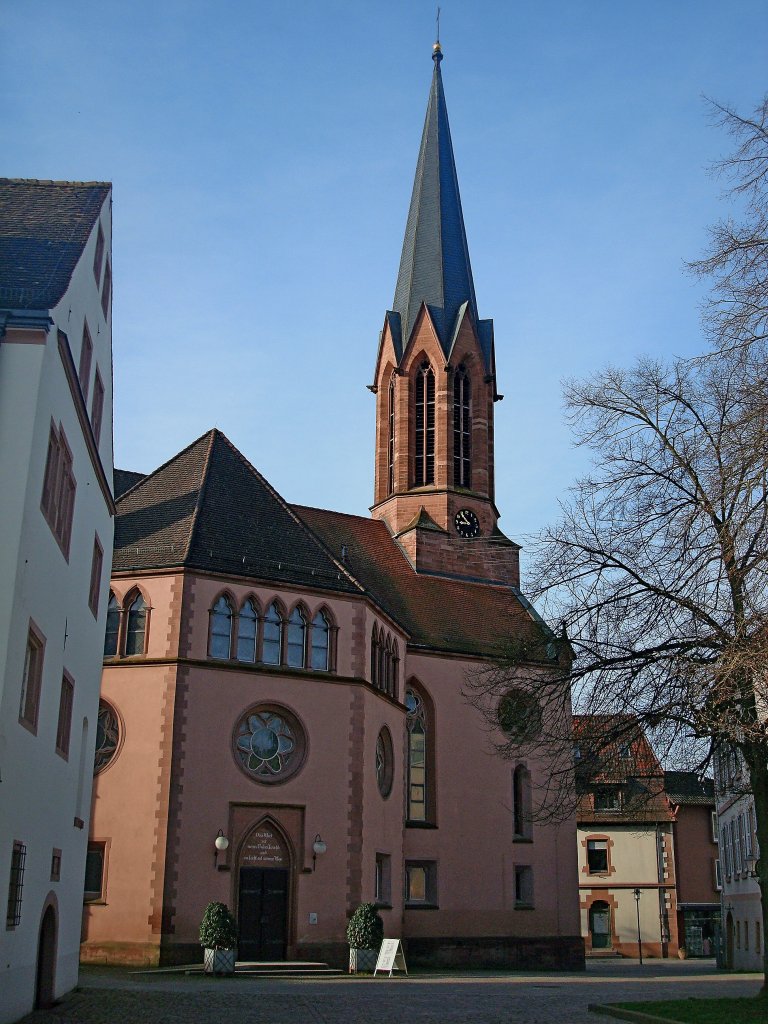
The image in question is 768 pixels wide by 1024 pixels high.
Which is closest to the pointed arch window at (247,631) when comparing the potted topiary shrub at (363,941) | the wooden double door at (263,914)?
the wooden double door at (263,914)

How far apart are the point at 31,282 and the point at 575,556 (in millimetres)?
9213

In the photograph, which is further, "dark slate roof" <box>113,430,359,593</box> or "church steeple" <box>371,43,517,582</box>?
"church steeple" <box>371,43,517,582</box>

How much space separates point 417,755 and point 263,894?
9.48m

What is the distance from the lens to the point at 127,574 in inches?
1115

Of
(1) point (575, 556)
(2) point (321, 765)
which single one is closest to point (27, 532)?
(1) point (575, 556)

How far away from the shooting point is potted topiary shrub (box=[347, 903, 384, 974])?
26281 mm

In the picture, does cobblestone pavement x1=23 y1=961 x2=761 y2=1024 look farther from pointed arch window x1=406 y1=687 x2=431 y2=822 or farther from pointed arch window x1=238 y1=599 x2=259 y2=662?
pointed arch window x1=406 y1=687 x2=431 y2=822

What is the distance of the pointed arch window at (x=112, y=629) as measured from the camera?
28109 mm

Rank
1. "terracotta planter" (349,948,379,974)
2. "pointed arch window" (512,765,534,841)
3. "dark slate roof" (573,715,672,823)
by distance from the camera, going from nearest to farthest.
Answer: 1. "dark slate roof" (573,715,672,823)
2. "terracotta planter" (349,948,379,974)
3. "pointed arch window" (512,765,534,841)

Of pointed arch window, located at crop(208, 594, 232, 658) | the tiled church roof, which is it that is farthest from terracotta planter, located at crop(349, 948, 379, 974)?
the tiled church roof

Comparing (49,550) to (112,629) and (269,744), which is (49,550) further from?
(269,744)

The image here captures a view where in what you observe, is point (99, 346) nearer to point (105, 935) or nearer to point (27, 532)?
point (27, 532)

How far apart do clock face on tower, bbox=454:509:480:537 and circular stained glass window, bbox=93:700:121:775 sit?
18.1 m

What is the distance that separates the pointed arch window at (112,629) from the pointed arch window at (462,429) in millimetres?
18082
